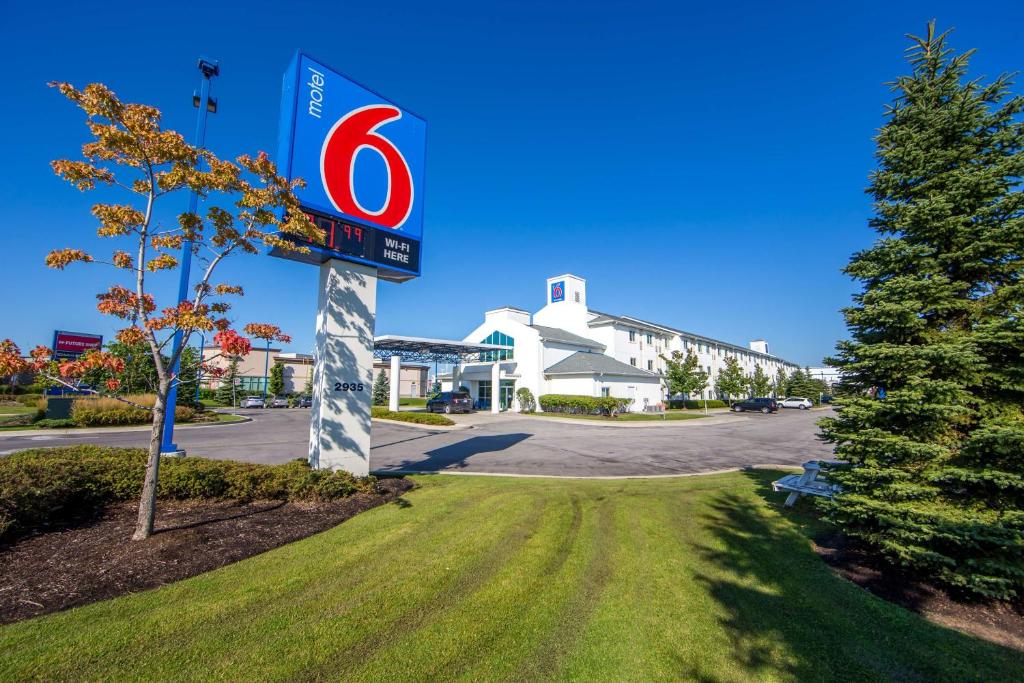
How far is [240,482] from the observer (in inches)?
297

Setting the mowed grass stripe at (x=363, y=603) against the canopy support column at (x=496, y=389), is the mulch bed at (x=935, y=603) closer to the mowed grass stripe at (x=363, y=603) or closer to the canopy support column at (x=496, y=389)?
the mowed grass stripe at (x=363, y=603)

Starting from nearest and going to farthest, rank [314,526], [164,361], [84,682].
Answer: [84,682] → [164,361] → [314,526]

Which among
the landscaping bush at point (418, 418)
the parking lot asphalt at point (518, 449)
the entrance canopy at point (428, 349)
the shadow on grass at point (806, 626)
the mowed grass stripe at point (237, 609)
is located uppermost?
the entrance canopy at point (428, 349)

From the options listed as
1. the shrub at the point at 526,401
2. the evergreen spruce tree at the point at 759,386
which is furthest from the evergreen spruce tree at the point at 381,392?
the evergreen spruce tree at the point at 759,386

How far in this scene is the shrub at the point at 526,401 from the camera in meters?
37.9

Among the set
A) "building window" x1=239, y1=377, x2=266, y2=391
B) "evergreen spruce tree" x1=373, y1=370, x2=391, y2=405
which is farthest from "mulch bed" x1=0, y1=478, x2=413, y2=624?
"building window" x1=239, y1=377, x2=266, y2=391

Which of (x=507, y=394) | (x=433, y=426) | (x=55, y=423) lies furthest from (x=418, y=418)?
(x=55, y=423)

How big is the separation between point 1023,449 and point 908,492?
3.52 feet

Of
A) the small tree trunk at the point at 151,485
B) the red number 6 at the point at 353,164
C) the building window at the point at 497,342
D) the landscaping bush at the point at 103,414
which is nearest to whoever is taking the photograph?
the small tree trunk at the point at 151,485

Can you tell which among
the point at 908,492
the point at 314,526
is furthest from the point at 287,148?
the point at 908,492

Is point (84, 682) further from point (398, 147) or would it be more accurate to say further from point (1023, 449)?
point (398, 147)

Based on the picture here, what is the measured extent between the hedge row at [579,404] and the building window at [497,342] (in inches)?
237

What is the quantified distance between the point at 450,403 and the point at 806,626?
1304 inches

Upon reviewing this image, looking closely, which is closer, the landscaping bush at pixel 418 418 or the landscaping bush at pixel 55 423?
the landscaping bush at pixel 55 423
